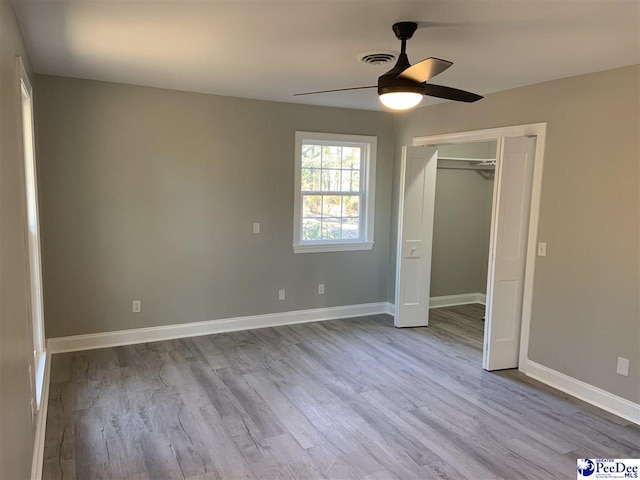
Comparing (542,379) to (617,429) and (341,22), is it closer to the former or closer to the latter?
(617,429)

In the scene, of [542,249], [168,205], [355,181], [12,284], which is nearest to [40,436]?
[12,284]

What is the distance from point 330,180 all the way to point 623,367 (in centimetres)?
339

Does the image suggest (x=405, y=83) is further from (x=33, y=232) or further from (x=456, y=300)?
(x=456, y=300)

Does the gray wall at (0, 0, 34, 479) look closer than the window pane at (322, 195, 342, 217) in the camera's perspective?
Yes

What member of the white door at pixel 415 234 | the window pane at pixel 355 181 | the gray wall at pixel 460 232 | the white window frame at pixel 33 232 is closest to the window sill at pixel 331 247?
the white door at pixel 415 234

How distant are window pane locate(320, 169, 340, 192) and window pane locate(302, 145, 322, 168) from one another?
0.48 ft

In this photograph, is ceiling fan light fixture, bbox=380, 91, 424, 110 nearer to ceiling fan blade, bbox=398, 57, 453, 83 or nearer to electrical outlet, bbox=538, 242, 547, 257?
ceiling fan blade, bbox=398, 57, 453, 83

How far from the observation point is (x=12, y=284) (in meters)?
1.93

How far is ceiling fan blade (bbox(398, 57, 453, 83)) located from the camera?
2.14 metres

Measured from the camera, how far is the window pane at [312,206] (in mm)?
5289

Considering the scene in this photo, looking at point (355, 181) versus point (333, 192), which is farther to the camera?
point (355, 181)

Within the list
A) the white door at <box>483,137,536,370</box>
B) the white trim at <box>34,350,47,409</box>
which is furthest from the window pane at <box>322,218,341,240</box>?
the white trim at <box>34,350,47,409</box>

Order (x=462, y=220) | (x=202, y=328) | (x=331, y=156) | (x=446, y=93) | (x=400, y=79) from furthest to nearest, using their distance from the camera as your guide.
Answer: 1. (x=462, y=220)
2. (x=331, y=156)
3. (x=202, y=328)
4. (x=446, y=93)
5. (x=400, y=79)

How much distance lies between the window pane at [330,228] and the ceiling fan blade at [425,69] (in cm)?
314
